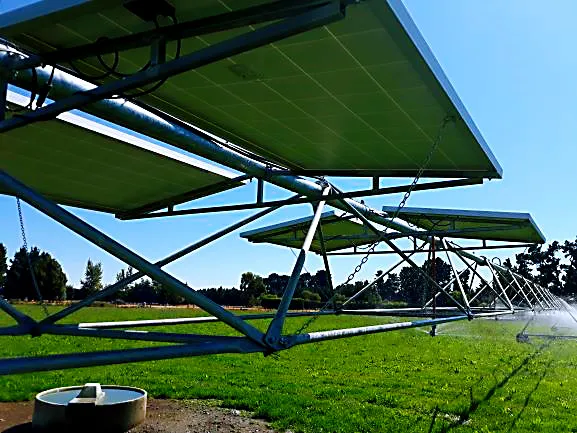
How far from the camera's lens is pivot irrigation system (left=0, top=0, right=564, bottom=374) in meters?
2.67

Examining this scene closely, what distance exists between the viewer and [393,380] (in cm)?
1116

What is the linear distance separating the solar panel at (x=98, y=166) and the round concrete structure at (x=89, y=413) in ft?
8.64

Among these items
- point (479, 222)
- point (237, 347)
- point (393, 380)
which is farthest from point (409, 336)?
point (237, 347)

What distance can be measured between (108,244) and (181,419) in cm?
571

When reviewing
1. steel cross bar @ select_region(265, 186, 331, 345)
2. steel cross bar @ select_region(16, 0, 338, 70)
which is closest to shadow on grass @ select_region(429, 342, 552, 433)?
steel cross bar @ select_region(265, 186, 331, 345)

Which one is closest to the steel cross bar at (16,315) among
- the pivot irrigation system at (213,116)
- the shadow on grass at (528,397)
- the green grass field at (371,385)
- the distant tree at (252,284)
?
the pivot irrigation system at (213,116)

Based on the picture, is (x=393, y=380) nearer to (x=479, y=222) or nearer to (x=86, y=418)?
(x=479, y=222)

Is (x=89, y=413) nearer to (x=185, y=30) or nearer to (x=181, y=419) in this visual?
(x=181, y=419)

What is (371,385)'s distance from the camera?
34.8 feet

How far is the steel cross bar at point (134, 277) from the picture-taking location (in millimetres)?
5223

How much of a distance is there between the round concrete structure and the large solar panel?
13.1ft

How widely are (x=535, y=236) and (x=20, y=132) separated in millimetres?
9442

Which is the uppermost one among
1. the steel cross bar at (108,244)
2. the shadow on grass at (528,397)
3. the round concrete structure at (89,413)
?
the steel cross bar at (108,244)

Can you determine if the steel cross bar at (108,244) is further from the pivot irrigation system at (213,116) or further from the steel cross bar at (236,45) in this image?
the steel cross bar at (236,45)
